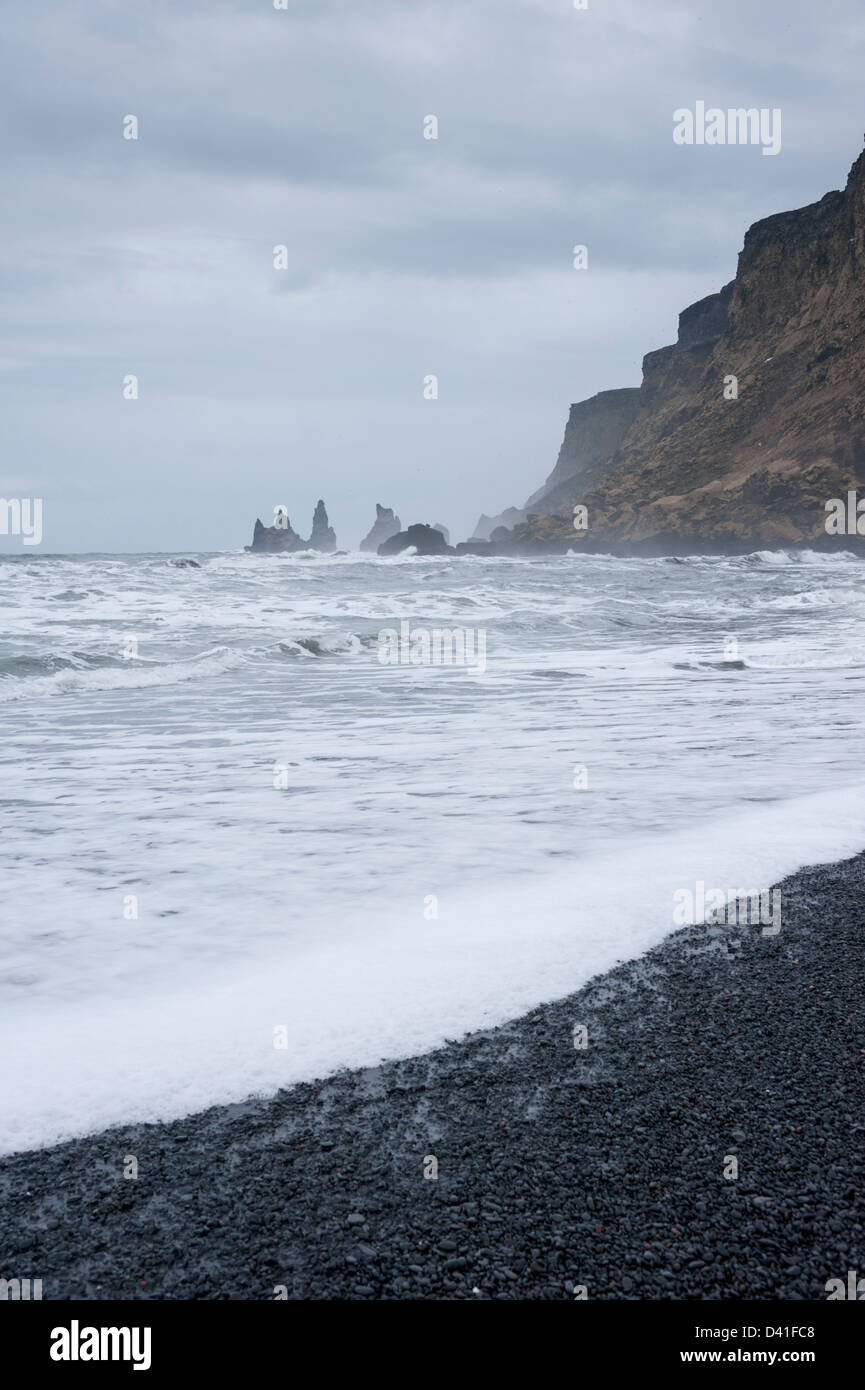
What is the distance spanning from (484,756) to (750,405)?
95.9 m

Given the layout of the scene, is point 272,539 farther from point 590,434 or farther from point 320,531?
point 590,434

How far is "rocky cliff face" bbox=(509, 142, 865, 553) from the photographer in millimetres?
75625

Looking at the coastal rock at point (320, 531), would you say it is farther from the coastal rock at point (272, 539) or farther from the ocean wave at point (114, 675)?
the ocean wave at point (114, 675)

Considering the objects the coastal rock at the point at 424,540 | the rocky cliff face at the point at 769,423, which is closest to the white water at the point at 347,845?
the rocky cliff face at the point at 769,423

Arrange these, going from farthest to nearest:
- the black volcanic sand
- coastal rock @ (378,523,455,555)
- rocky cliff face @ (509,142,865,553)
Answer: coastal rock @ (378,523,455,555) → rocky cliff face @ (509,142,865,553) → the black volcanic sand

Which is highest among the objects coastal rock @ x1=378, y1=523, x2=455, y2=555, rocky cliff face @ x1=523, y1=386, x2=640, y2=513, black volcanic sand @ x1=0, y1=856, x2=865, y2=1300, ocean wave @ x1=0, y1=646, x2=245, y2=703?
rocky cliff face @ x1=523, y1=386, x2=640, y2=513

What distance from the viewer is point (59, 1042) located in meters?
2.63

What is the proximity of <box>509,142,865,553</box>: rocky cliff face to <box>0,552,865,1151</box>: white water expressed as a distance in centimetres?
6990

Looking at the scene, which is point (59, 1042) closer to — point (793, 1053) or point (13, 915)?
point (13, 915)

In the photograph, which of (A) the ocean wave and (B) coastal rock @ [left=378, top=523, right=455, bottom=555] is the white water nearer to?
(A) the ocean wave

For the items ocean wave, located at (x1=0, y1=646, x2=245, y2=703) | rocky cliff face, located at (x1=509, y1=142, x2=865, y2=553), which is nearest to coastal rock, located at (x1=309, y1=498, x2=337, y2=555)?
rocky cliff face, located at (x1=509, y1=142, x2=865, y2=553)

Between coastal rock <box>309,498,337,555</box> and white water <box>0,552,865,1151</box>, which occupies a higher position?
coastal rock <box>309,498,337,555</box>

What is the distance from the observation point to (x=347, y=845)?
4621mm

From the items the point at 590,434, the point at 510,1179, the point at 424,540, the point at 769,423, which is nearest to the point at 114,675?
the point at 510,1179
